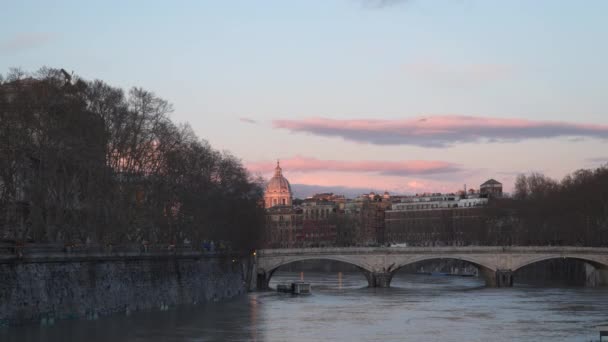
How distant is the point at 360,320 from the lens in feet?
217

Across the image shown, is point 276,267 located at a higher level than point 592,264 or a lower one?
lower

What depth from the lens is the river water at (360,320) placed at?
2194 inches

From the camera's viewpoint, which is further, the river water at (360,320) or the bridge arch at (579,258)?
the bridge arch at (579,258)

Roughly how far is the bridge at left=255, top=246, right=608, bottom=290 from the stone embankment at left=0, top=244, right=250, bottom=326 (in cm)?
2284

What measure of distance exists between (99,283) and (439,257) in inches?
2066

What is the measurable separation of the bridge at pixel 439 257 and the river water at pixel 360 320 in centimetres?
1610

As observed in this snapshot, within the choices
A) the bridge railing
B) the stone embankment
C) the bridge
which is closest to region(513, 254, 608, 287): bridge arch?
the bridge

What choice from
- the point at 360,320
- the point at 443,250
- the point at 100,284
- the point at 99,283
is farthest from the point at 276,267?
the point at 99,283

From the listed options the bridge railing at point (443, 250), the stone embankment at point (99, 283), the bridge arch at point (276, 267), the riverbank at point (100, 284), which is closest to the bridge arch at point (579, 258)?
the bridge railing at point (443, 250)

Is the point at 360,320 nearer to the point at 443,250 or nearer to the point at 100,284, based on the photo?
the point at 100,284

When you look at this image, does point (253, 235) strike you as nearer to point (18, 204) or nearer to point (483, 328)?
point (18, 204)

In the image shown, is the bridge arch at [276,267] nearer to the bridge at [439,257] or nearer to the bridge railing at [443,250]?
the bridge at [439,257]

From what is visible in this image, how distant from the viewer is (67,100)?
223 feet

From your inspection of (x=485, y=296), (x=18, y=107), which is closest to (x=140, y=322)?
(x=18, y=107)
